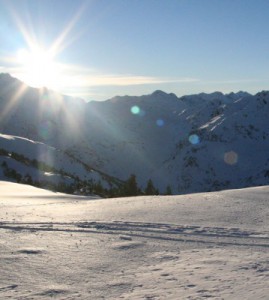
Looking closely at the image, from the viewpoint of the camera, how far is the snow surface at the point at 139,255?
6.93 m

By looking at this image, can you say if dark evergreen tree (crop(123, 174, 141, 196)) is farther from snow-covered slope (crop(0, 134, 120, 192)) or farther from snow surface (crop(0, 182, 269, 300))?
snow surface (crop(0, 182, 269, 300))

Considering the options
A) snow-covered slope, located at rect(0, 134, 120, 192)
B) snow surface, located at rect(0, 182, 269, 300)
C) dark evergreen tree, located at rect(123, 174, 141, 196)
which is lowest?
snow surface, located at rect(0, 182, 269, 300)

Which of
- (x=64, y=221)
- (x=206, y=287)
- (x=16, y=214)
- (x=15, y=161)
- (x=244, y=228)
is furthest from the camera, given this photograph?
(x=15, y=161)

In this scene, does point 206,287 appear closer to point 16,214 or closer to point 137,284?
point 137,284

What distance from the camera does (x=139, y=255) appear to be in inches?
362

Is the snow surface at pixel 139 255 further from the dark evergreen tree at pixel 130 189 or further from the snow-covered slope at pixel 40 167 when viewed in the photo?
the snow-covered slope at pixel 40 167

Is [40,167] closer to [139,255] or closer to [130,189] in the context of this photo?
[130,189]

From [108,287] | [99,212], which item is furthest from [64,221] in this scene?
[108,287]

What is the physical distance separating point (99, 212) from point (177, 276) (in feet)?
29.3

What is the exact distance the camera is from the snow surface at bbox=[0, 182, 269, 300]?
6.93m

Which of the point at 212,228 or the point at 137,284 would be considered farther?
the point at 212,228

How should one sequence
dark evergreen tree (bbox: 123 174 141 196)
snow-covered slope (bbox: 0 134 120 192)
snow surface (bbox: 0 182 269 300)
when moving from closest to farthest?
1. snow surface (bbox: 0 182 269 300)
2. dark evergreen tree (bbox: 123 174 141 196)
3. snow-covered slope (bbox: 0 134 120 192)

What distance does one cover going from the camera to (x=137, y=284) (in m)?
7.24

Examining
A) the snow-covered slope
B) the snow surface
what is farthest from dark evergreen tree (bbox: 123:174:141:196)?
the snow surface
